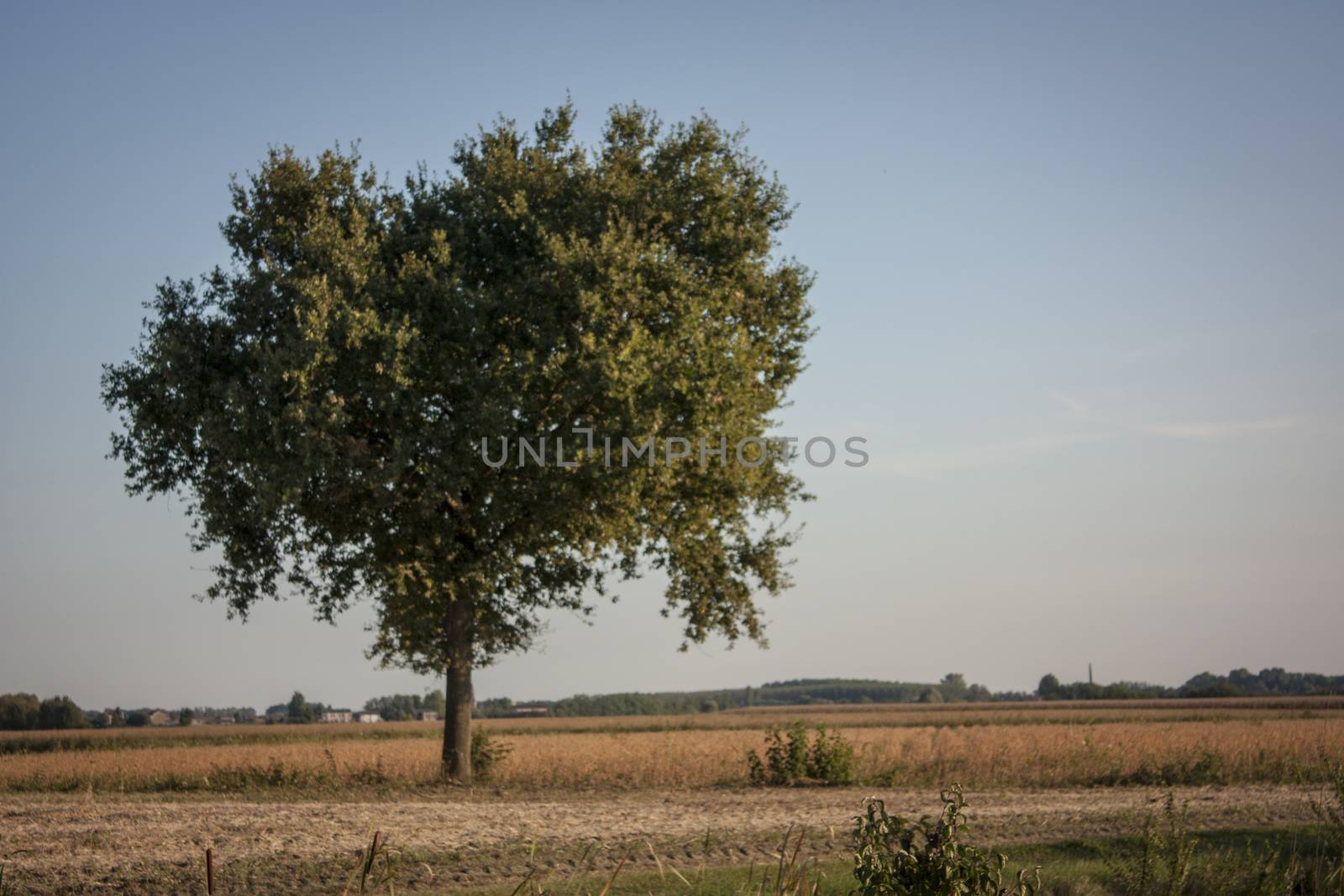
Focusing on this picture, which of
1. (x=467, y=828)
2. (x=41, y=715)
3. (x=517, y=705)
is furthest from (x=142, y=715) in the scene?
(x=467, y=828)

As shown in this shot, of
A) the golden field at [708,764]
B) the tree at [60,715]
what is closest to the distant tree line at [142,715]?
the tree at [60,715]

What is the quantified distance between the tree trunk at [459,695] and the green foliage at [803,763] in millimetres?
6506

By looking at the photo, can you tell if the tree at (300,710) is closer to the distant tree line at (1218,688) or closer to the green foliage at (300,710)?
the green foliage at (300,710)

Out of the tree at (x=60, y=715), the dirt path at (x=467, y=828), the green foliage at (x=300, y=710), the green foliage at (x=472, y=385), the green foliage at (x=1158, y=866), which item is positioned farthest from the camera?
the green foliage at (x=300, y=710)

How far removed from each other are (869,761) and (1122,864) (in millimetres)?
15462

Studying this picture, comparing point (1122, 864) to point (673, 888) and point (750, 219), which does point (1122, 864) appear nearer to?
point (673, 888)

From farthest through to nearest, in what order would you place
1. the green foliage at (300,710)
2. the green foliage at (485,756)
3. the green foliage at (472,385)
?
the green foliage at (300,710) < the green foliage at (485,756) < the green foliage at (472,385)

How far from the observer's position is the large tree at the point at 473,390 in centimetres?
2234

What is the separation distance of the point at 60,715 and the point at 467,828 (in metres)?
90.9

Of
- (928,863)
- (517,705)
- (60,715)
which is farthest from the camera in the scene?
(517,705)

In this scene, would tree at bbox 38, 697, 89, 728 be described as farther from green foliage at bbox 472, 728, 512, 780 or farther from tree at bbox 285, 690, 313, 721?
green foliage at bbox 472, 728, 512, 780

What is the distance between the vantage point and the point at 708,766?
1104 inches

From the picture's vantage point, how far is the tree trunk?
25.9m

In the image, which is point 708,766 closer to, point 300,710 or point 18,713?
point 18,713
